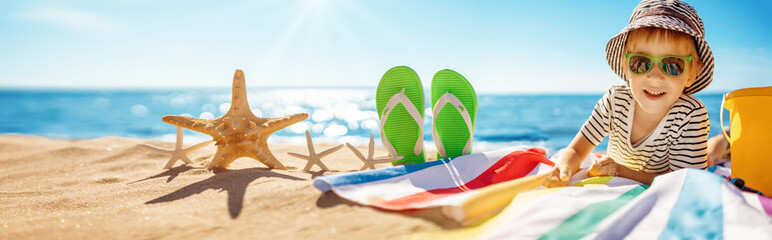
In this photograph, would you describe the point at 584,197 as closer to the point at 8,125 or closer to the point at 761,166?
the point at 761,166

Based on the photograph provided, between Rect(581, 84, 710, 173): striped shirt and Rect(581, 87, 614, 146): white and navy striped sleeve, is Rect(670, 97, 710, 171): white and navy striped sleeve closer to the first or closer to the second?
Rect(581, 84, 710, 173): striped shirt

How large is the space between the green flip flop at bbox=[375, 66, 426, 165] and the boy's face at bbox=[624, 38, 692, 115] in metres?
1.68

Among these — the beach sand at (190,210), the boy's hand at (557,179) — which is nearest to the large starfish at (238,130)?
the beach sand at (190,210)

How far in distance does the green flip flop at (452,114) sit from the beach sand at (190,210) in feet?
3.52

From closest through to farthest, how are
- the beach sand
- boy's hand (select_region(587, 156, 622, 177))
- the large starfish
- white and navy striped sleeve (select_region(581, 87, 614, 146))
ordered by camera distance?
the beach sand < boy's hand (select_region(587, 156, 622, 177)) < white and navy striped sleeve (select_region(581, 87, 614, 146)) < the large starfish

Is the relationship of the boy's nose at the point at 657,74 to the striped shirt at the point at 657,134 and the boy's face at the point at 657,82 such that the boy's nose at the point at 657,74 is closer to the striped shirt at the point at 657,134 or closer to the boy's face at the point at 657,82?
the boy's face at the point at 657,82

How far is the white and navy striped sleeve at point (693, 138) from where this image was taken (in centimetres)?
235

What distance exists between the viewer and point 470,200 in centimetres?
179

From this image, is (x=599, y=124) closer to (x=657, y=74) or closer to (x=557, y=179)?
(x=657, y=74)

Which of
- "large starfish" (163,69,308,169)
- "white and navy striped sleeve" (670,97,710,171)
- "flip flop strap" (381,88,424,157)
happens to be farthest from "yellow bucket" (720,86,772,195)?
"large starfish" (163,69,308,169)

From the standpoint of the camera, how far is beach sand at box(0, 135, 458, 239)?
1.80m

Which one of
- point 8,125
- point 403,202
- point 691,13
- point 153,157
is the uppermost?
point 691,13

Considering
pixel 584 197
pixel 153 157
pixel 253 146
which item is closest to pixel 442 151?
pixel 253 146

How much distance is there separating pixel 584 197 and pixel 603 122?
1012mm
